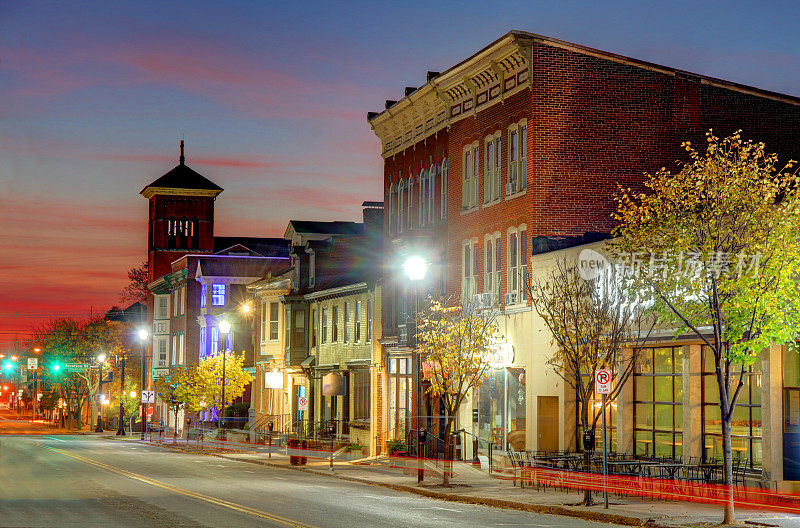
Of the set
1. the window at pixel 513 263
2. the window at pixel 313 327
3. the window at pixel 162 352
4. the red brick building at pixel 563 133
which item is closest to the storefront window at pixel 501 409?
the red brick building at pixel 563 133

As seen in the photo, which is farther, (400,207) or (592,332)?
(400,207)

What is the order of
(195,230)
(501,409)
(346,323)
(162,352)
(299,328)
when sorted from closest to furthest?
(501,409), (346,323), (299,328), (162,352), (195,230)

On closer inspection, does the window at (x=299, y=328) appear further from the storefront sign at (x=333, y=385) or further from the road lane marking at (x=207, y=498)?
the road lane marking at (x=207, y=498)

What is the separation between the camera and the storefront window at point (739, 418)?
27.1 metres

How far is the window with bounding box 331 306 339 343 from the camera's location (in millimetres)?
57444

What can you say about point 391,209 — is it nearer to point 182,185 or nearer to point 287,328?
point 287,328

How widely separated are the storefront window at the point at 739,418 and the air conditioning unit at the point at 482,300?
12.5 m

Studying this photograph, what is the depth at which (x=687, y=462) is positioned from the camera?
95.6ft

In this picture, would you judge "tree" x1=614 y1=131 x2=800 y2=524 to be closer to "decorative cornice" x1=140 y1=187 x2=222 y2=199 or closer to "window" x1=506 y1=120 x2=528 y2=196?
"window" x1=506 y1=120 x2=528 y2=196

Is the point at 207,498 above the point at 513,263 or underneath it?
underneath

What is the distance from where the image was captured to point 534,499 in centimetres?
2764

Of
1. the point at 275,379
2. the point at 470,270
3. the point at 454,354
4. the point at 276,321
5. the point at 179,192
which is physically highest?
the point at 179,192

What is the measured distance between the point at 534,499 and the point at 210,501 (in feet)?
25.3

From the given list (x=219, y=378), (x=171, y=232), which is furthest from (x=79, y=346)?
(x=219, y=378)
